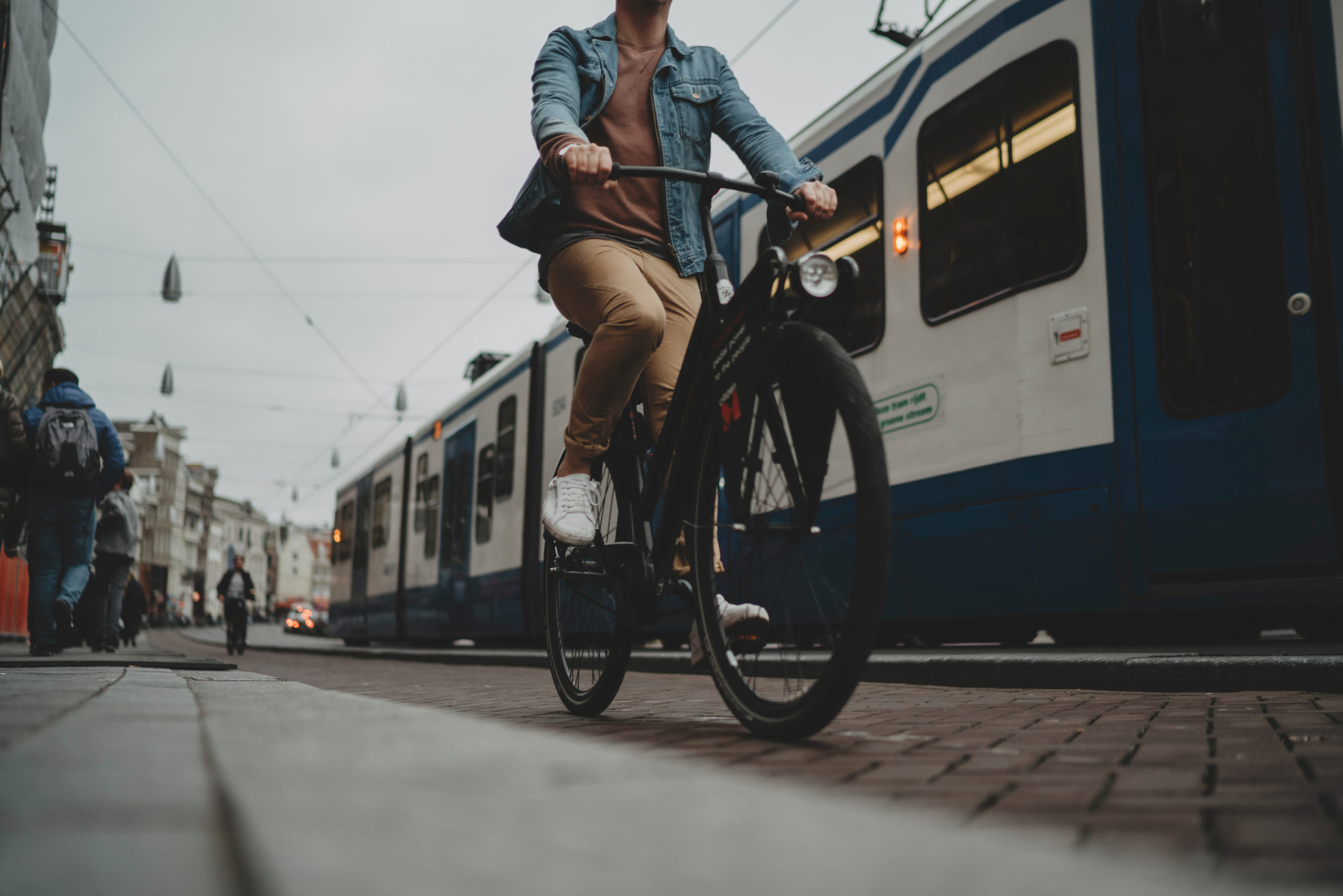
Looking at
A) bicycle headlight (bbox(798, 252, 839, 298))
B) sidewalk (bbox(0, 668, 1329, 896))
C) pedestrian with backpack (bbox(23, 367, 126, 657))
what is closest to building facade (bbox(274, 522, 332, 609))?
pedestrian with backpack (bbox(23, 367, 126, 657))

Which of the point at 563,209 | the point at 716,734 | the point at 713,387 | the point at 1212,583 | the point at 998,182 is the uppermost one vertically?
the point at 998,182

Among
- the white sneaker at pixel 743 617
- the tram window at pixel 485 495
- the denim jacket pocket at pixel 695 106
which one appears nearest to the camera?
the white sneaker at pixel 743 617

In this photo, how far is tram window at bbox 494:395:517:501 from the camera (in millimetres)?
11945

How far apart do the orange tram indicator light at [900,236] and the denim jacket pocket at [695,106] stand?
9.74ft

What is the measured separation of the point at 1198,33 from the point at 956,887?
4.23m

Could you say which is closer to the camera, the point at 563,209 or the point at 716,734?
the point at 716,734

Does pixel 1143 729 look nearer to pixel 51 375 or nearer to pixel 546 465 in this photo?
pixel 51 375

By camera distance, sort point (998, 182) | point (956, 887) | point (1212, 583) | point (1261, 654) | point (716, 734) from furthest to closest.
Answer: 1. point (998, 182)
2. point (1212, 583)
3. point (1261, 654)
4. point (716, 734)
5. point (956, 887)

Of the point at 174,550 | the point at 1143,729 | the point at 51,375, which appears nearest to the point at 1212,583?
the point at 1143,729

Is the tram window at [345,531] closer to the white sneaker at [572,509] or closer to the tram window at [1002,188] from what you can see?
the tram window at [1002,188]

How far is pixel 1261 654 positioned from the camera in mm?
3816

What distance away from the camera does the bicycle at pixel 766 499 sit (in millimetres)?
2049

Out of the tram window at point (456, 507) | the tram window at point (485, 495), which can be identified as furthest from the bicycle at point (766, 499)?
the tram window at point (456, 507)

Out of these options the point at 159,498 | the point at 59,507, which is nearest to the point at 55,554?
the point at 59,507
